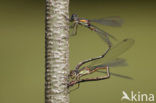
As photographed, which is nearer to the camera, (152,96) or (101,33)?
(101,33)

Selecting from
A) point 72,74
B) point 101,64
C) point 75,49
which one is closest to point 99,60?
point 101,64

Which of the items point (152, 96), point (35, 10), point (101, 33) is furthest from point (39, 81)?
point (101, 33)

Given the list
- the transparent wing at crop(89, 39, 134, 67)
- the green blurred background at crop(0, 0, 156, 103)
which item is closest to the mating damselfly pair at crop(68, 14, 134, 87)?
the transparent wing at crop(89, 39, 134, 67)

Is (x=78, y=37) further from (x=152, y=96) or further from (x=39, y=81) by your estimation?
(x=152, y=96)

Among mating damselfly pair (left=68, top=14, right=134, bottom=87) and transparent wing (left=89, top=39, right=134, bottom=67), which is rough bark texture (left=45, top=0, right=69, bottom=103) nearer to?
mating damselfly pair (left=68, top=14, right=134, bottom=87)

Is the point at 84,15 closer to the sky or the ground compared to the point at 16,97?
closer to the sky

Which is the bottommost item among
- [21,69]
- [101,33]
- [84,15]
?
[21,69]
